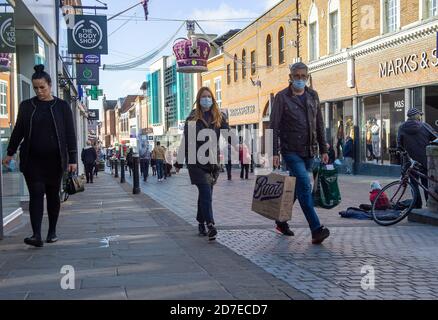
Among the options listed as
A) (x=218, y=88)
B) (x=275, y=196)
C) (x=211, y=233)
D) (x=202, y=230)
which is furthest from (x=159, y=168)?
(x=218, y=88)

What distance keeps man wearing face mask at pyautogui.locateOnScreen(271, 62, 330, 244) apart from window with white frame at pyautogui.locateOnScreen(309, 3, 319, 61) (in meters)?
21.2

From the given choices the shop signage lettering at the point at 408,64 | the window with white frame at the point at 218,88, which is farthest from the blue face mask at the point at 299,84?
the window with white frame at the point at 218,88

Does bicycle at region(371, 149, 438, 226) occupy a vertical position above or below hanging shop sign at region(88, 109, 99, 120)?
below

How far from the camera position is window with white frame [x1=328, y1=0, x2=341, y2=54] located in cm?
2464

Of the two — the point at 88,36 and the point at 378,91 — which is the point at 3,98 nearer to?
the point at 88,36

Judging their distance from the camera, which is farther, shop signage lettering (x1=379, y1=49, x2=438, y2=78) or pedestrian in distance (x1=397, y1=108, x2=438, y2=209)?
shop signage lettering (x1=379, y1=49, x2=438, y2=78)

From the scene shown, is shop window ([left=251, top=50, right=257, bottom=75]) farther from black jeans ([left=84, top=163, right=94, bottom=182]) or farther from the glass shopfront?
black jeans ([left=84, top=163, right=94, bottom=182])

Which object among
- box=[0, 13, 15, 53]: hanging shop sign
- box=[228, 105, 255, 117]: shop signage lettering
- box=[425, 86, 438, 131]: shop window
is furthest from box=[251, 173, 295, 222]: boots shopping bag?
box=[228, 105, 255, 117]: shop signage lettering

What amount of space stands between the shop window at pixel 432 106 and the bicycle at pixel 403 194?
9.92m

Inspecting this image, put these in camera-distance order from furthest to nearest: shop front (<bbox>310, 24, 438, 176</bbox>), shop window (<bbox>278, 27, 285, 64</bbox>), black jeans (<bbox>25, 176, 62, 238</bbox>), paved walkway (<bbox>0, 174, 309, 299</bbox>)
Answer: shop window (<bbox>278, 27, 285, 64</bbox>)
shop front (<bbox>310, 24, 438, 176</bbox>)
black jeans (<bbox>25, 176, 62, 238</bbox>)
paved walkway (<bbox>0, 174, 309, 299</bbox>)

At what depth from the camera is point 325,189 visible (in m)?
7.00

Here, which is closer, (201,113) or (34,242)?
(34,242)

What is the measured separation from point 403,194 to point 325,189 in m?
1.96
